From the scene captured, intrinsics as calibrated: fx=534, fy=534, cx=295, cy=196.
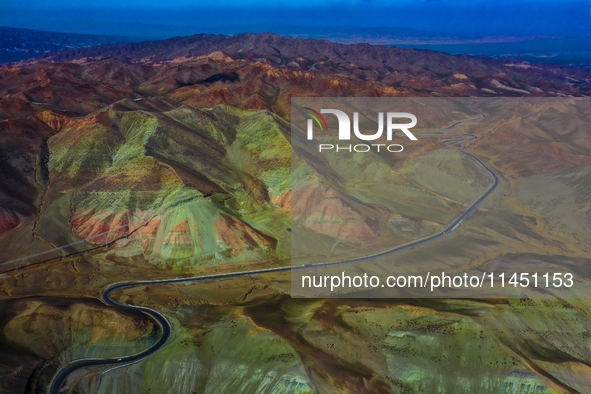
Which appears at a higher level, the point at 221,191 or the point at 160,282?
the point at 221,191

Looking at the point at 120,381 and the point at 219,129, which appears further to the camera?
the point at 219,129

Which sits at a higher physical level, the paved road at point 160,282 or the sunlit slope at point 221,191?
the sunlit slope at point 221,191

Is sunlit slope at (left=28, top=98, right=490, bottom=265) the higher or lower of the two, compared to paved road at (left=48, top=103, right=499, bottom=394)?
higher

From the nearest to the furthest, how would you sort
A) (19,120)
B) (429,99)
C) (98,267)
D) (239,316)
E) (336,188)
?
(239,316) < (98,267) < (336,188) < (19,120) < (429,99)

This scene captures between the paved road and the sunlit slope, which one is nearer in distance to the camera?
the paved road

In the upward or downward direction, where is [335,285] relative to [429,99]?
downward

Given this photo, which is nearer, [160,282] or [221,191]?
[160,282]

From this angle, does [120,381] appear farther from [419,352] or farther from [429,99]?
[429,99]

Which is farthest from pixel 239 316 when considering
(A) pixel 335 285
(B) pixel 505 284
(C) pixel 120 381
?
(B) pixel 505 284

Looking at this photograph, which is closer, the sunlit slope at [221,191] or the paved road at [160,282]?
the paved road at [160,282]

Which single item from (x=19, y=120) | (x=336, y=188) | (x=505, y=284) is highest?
(x=19, y=120)

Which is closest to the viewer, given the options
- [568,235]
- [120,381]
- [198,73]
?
[120,381]
